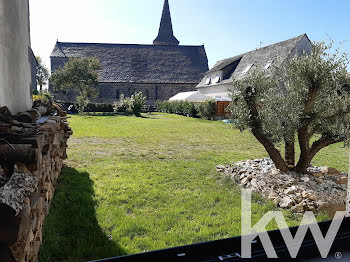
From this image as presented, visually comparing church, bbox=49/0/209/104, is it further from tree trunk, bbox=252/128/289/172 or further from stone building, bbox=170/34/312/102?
tree trunk, bbox=252/128/289/172

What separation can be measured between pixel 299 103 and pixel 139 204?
352 cm

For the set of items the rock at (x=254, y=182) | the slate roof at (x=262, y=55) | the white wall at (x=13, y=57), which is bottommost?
the rock at (x=254, y=182)

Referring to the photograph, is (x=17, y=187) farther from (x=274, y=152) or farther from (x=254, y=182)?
(x=274, y=152)

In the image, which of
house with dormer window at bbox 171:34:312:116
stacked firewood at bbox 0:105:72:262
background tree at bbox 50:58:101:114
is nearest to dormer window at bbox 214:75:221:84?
house with dormer window at bbox 171:34:312:116

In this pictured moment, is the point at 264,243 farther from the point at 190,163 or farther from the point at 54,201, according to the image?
the point at 190,163

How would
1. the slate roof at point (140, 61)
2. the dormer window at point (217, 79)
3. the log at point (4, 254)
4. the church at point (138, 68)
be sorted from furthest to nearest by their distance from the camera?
1. the slate roof at point (140, 61)
2. the church at point (138, 68)
3. the dormer window at point (217, 79)
4. the log at point (4, 254)

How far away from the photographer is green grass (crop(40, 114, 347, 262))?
345cm

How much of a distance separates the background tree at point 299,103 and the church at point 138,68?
38.8m

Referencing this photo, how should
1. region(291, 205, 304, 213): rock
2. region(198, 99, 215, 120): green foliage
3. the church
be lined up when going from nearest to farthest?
region(291, 205, 304, 213): rock
region(198, 99, 215, 120): green foliage
the church

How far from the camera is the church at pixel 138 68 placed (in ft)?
142

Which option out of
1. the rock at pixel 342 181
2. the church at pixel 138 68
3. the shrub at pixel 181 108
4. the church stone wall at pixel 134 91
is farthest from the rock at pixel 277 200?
the church at pixel 138 68

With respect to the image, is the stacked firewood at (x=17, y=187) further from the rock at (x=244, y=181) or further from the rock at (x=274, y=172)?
the rock at (x=274, y=172)

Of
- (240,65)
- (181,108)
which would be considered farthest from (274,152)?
(240,65)

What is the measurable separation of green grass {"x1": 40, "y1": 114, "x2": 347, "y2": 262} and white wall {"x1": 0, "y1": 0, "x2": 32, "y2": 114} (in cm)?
174
